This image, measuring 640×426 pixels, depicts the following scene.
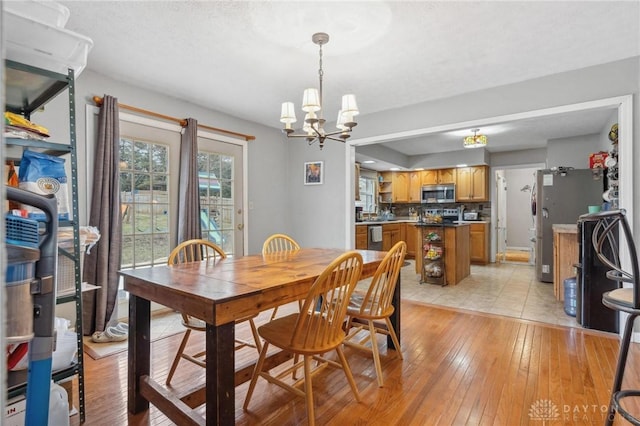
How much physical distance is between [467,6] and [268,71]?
5.42 feet

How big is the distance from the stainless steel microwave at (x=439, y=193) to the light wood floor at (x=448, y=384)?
14.4 ft

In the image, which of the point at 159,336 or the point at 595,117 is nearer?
the point at 159,336

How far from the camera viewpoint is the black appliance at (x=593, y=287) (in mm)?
2742

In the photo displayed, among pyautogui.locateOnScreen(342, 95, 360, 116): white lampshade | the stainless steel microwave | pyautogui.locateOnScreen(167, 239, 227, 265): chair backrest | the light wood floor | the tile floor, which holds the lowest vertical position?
the tile floor

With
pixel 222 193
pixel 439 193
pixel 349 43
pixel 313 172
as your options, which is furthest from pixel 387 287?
pixel 439 193

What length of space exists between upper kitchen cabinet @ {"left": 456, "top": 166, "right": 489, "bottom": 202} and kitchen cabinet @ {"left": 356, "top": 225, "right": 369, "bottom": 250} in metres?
2.47

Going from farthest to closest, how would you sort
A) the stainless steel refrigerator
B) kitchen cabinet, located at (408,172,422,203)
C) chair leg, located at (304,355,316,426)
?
kitchen cabinet, located at (408,172,422,203)
the stainless steel refrigerator
chair leg, located at (304,355,316,426)

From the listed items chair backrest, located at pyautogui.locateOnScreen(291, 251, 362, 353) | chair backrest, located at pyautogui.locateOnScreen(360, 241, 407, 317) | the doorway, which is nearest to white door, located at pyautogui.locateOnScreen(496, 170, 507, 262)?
the doorway

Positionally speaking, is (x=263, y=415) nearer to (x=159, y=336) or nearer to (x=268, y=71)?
(x=159, y=336)

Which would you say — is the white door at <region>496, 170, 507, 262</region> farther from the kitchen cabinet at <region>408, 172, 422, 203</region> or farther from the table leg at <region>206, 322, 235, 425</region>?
the table leg at <region>206, 322, 235, 425</region>

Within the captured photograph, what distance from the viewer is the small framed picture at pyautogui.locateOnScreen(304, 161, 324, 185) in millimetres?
4492

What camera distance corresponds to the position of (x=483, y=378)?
6.53 feet

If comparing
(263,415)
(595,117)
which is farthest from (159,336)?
(595,117)

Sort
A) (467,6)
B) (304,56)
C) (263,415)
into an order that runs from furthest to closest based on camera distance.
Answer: (304,56)
(467,6)
(263,415)
